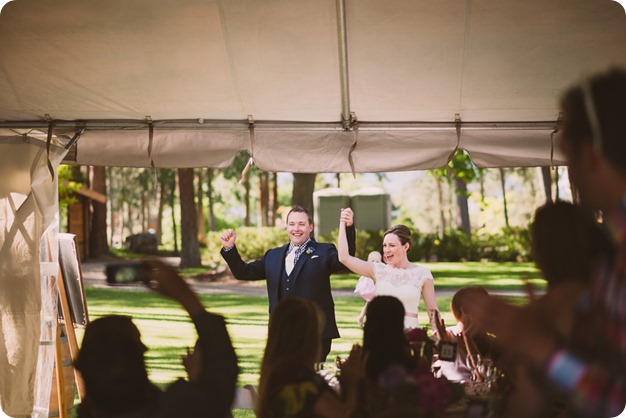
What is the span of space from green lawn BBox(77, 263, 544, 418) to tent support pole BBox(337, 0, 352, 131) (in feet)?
9.50

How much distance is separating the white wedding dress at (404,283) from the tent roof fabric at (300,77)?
37.5 inches

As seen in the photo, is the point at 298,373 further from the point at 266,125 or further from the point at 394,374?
the point at 266,125

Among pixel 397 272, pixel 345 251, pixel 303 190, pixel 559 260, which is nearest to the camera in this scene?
pixel 559 260

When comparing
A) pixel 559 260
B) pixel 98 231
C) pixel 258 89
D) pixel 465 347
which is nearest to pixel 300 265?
pixel 258 89

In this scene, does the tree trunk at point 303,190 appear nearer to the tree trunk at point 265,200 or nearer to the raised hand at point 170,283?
the raised hand at point 170,283

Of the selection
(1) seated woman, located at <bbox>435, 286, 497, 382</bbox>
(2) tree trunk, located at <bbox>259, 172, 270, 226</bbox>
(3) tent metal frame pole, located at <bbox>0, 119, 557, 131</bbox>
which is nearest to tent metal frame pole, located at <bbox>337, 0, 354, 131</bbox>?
(3) tent metal frame pole, located at <bbox>0, 119, 557, 131</bbox>

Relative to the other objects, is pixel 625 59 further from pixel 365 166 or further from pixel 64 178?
pixel 64 178

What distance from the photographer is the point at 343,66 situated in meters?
5.67

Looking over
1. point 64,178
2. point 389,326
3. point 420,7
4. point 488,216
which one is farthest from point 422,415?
point 488,216

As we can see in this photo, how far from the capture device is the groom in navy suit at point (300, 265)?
6.55 metres

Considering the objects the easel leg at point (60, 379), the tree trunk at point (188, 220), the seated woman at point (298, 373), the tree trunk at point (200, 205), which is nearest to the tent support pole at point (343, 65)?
the seated woman at point (298, 373)

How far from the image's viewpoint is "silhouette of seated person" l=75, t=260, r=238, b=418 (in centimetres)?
260

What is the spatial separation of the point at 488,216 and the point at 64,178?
35.1 metres

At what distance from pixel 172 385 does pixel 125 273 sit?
397 millimetres
